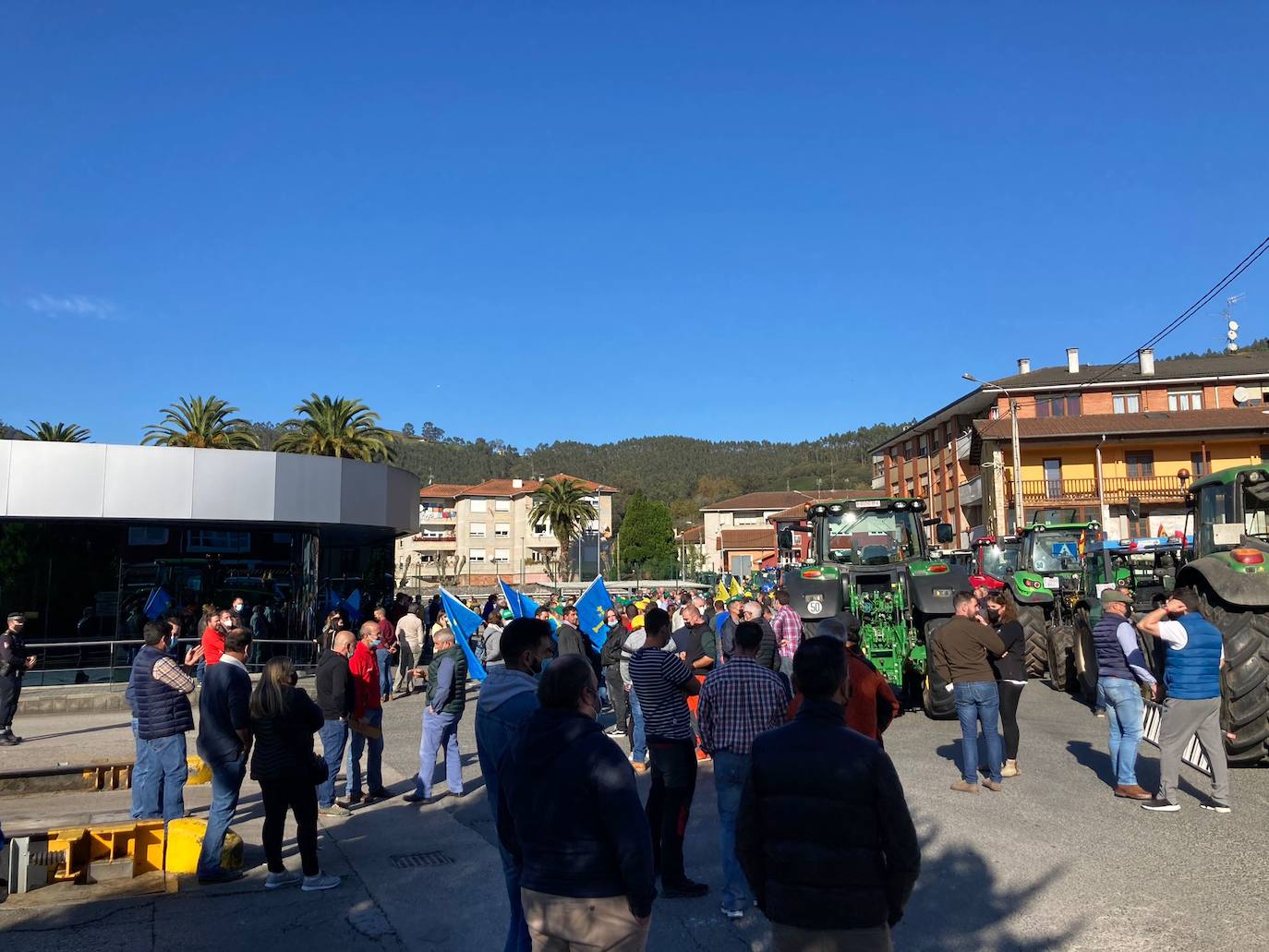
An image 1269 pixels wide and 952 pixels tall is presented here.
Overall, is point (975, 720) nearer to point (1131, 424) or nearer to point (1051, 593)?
point (1051, 593)

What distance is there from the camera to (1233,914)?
5.53 metres

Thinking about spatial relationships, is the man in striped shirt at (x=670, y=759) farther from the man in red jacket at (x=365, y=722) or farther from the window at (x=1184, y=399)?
the window at (x=1184, y=399)

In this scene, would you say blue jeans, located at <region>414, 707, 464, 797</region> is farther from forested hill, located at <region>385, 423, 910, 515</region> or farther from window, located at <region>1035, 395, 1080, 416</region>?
forested hill, located at <region>385, 423, 910, 515</region>

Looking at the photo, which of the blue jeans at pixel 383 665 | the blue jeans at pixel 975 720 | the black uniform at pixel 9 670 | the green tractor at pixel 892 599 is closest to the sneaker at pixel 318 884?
the blue jeans at pixel 975 720

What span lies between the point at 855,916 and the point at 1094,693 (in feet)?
38.7

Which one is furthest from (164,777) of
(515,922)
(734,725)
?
(734,725)

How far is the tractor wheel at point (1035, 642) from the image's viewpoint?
622 inches

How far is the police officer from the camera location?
12820 millimetres

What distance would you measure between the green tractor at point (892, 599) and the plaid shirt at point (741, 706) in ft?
19.6

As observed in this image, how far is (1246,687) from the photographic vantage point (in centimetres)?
841

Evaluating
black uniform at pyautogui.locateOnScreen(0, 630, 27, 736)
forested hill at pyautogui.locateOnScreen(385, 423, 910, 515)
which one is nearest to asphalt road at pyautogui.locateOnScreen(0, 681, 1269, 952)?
black uniform at pyautogui.locateOnScreen(0, 630, 27, 736)

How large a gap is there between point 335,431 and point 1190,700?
4041cm

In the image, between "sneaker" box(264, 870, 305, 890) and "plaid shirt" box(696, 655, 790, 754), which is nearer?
"plaid shirt" box(696, 655, 790, 754)

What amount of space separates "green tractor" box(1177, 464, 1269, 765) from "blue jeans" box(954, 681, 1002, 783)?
1977 millimetres
